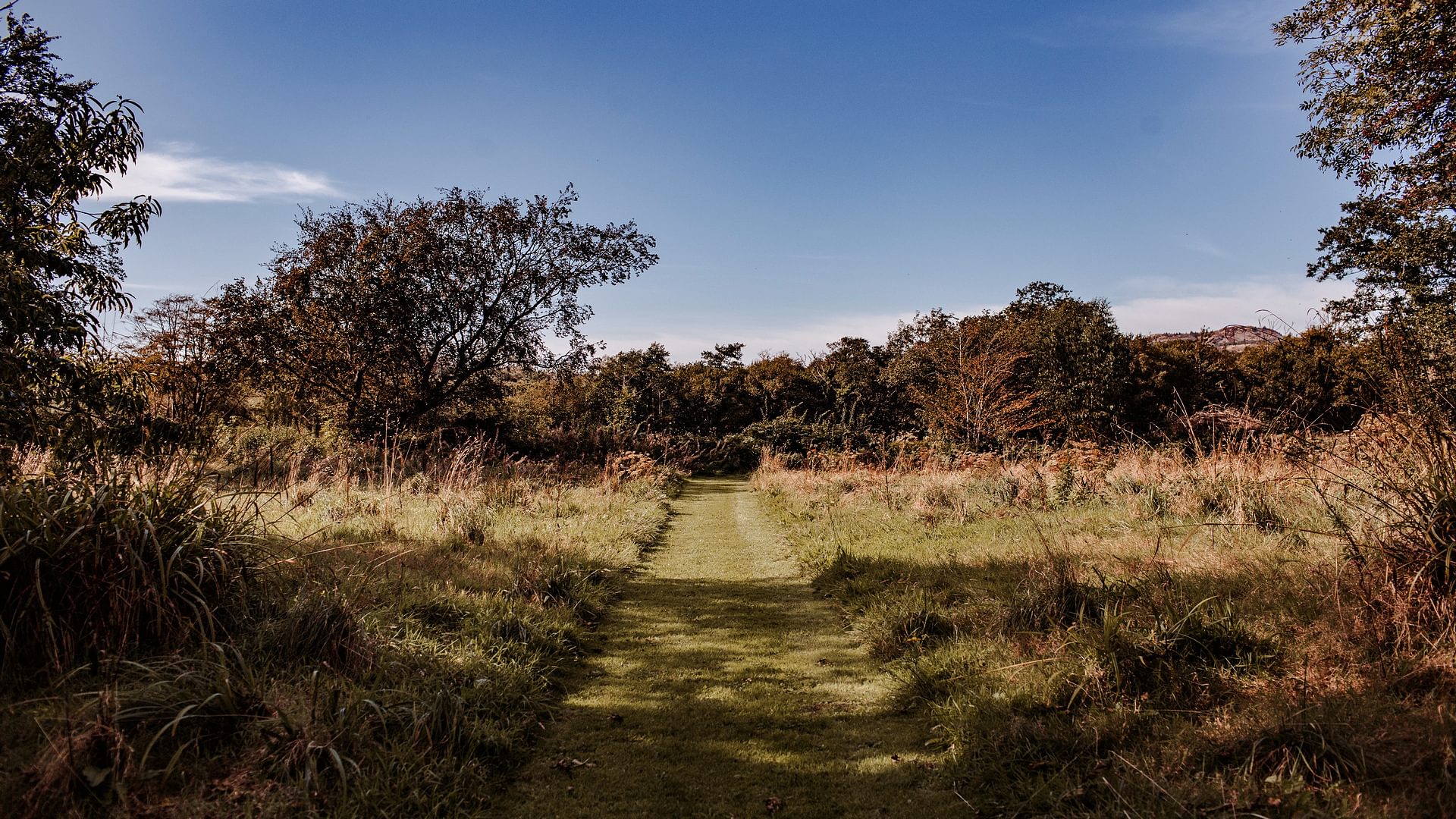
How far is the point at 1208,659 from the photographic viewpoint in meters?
3.56

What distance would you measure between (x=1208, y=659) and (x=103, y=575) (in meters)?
6.26

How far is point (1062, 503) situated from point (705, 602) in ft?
19.2

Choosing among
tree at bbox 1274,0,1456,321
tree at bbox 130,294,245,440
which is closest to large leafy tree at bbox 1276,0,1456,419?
tree at bbox 1274,0,1456,321

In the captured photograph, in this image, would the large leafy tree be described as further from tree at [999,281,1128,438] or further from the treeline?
tree at [999,281,1128,438]

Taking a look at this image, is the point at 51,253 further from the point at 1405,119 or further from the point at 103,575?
the point at 1405,119

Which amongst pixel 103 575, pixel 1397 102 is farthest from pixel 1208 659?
pixel 1397 102

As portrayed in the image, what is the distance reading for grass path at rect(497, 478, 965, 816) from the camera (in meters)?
3.18

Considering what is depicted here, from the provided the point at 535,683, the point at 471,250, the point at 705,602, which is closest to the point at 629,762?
the point at 535,683

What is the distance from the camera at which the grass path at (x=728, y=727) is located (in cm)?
318

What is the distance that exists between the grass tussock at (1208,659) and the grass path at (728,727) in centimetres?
33

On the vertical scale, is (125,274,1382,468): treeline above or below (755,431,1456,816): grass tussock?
above

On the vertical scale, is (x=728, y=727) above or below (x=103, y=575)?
below

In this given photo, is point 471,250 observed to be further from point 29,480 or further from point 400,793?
point 400,793

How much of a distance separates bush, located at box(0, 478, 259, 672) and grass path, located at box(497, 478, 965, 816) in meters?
2.20
